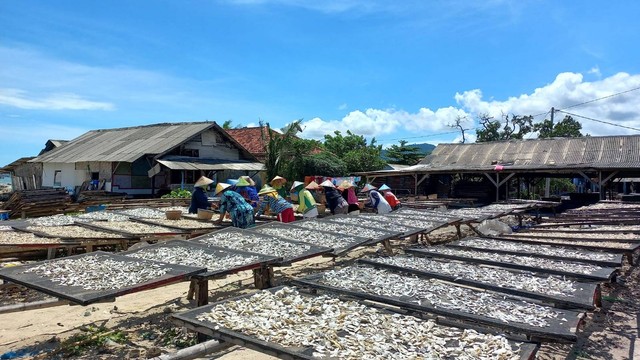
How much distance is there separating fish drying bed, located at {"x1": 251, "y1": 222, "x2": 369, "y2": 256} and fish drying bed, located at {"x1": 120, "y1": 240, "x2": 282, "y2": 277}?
110 cm

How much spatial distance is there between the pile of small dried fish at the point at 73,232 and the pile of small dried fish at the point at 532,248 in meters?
5.14

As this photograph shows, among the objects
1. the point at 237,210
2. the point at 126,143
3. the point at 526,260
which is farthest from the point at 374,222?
the point at 126,143

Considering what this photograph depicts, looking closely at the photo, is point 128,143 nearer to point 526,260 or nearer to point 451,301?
point 526,260

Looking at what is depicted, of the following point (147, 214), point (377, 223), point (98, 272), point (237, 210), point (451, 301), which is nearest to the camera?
point (451, 301)

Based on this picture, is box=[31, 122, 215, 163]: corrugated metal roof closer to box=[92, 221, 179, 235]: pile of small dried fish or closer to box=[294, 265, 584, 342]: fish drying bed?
box=[92, 221, 179, 235]: pile of small dried fish

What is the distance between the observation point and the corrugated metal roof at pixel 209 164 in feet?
60.5

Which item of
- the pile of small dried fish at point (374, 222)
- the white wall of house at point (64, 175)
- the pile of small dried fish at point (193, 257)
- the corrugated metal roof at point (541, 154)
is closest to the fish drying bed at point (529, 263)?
the pile of small dried fish at point (374, 222)

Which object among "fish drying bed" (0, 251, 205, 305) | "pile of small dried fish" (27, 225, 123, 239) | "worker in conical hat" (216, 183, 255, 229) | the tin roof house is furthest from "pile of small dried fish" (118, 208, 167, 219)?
the tin roof house

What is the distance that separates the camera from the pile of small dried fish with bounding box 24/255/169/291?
3.78 meters

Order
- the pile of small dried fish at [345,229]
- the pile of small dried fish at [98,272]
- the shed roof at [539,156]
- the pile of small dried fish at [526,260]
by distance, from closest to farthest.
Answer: the pile of small dried fish at [98,272], the pile of small dried fish at [526,260], the pile of small dried fish at [345,229], the shed roof at [539,156]

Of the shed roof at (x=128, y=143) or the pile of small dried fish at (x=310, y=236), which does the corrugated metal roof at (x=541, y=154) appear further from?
the pile of small dried fish at (x=310, y=236)

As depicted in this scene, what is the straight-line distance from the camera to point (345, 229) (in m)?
7.02

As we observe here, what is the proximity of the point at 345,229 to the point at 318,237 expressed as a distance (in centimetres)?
92

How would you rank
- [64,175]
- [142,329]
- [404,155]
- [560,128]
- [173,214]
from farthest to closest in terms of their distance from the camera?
[560,128], [404,155], [64,175], [173,214], [142,329]
